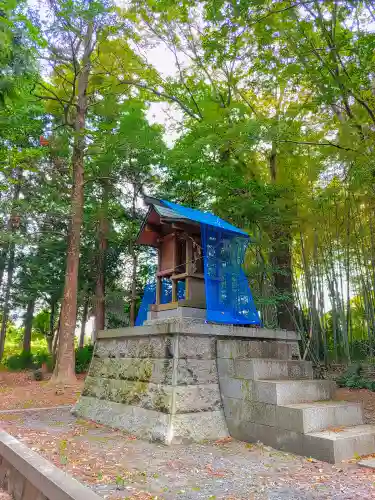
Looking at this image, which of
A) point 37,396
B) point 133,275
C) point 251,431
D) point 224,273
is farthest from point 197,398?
point 133,275

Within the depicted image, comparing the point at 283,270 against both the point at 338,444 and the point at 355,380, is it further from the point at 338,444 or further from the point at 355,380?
the point at 338,444

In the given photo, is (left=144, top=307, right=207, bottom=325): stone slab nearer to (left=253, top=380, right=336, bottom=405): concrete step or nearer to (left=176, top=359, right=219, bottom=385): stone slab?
(left=176, top=359, right=219, bottom=385): stone slab

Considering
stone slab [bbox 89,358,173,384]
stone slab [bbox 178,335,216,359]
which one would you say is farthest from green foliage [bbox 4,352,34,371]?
stone slab [bbox 178,335,216,359]

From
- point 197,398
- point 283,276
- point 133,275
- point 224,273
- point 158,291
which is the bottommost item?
point 197,398

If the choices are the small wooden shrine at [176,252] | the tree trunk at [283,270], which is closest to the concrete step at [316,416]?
the small wooden shrine at [176,252]

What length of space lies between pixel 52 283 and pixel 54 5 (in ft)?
29.8

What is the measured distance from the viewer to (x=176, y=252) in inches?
225

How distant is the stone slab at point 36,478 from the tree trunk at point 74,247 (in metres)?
6.27

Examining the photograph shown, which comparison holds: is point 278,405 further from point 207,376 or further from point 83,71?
point 83,71

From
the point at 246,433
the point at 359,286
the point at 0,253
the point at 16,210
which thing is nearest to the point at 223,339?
the point at 246,433

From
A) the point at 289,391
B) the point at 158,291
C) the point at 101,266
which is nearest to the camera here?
the point at 289,391

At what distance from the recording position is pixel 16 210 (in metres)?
10.7

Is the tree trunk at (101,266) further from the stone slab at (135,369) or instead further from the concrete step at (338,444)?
the concrete step at (338,444)

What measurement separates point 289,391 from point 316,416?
42 centimetres
